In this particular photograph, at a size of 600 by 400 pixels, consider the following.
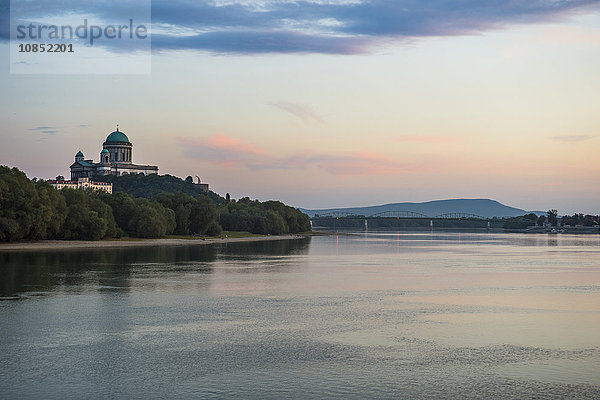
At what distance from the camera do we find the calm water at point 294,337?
59.6ft

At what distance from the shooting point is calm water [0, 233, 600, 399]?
18.2 m

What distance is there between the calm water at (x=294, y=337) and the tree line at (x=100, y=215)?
28.7 m

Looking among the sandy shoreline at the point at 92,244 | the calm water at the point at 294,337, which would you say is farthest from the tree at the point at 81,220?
the calm water at the point at 294,337

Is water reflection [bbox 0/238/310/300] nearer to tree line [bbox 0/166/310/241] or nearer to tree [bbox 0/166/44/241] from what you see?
tree [bbox 0/166/44/241]

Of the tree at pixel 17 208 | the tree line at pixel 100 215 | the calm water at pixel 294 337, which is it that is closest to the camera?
the calm water at pixel 294 337

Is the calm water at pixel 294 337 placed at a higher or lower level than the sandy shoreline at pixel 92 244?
lower

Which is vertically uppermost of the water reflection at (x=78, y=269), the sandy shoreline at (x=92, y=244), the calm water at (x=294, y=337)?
the sandy shoreline at (x=92, y=244)

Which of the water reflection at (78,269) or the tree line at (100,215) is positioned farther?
the tree line at (100,215)

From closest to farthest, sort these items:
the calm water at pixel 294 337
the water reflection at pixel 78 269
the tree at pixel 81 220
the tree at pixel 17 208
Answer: the calm water at pixel 294 337 → the water reflection at pixel 78 269 → the tree at pixel 17 208 → the tree at pixel 81 220

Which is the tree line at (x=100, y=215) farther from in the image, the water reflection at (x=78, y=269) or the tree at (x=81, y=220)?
the water reflection at (x=78, y=269)

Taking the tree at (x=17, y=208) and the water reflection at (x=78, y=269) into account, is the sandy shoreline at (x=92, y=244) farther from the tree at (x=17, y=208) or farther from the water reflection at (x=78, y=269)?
the water reflection at (x=78, y=269)

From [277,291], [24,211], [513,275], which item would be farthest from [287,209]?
[277,291]

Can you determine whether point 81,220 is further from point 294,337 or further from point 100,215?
point 294,337

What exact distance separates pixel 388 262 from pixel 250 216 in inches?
3299
